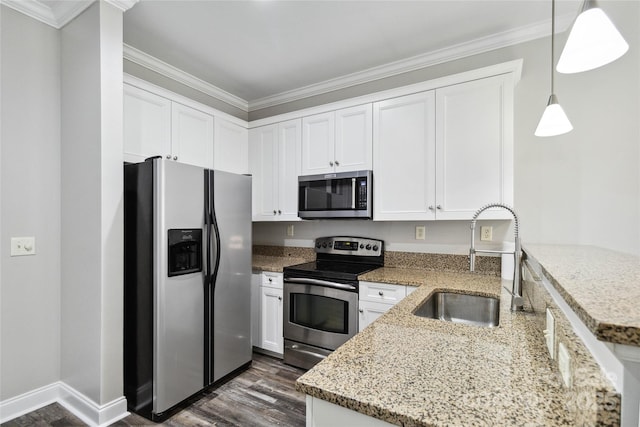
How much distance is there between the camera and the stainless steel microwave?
255 cm

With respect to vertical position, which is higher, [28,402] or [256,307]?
[256,307]

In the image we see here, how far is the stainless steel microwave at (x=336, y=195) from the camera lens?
8.38ft

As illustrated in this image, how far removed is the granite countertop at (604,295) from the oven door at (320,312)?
5.09ft

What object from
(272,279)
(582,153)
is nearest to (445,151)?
(582,153)

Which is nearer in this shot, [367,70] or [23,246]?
[23,246]

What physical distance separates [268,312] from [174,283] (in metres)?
1.02

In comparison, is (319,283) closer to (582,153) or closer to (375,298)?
(375,298)

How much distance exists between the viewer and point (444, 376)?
816 millimetres

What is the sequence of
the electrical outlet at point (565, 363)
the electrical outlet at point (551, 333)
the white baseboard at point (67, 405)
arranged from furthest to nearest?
the white baseboard at point (67, 405) < the electrical outlet at point (551, 333) < the electrical outlet at point (565, 363)

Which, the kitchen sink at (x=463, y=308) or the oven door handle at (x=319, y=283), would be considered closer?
the kitchen sink at (x=463, y=308)

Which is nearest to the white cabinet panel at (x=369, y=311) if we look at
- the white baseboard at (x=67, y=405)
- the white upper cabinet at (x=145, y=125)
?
Answer: the white baseboard at (x=67, y=405)

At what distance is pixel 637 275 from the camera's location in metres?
0.82

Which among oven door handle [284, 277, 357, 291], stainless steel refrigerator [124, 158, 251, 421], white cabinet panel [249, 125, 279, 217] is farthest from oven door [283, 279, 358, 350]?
white cabinet panel [249, 125, 279, 217]

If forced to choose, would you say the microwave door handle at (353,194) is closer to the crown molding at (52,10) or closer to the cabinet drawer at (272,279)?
the cabinet drawer at (272,279)
